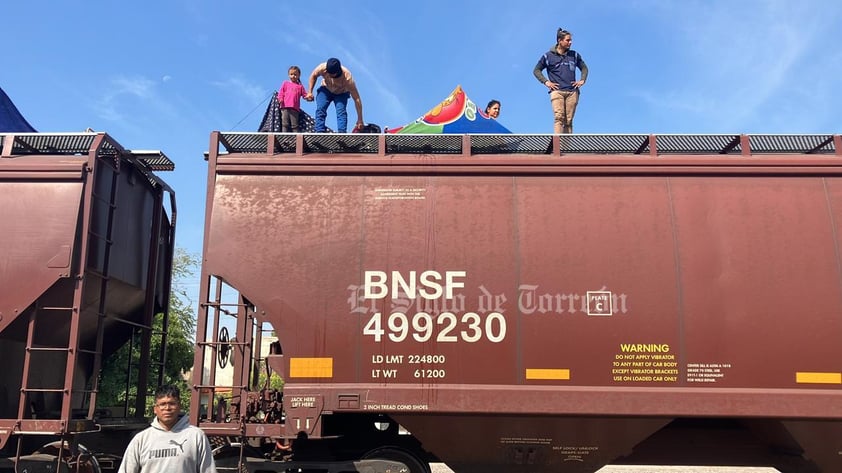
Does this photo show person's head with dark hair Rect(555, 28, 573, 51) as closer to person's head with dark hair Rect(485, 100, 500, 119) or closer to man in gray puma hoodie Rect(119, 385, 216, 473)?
person's head with dark hair Rect(485, 100, 500, 119)

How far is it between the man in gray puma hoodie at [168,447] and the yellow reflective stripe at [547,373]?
297cm

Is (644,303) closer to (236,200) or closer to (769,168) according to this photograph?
(769,168)

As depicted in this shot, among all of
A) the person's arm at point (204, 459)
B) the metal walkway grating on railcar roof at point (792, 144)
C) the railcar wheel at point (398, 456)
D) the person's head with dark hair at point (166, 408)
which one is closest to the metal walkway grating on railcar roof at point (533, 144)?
the metal walkway grating on railcar roof at point (792, 144)

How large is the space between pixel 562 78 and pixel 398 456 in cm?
527

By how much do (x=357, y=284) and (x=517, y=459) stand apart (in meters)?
2.38

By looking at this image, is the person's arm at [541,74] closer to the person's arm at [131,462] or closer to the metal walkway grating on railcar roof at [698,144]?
the metal walkway grating on railcar roof at [698,144]

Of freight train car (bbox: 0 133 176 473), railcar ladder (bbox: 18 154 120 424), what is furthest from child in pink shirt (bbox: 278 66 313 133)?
railcar ladder (bbox: 18 154 120 424)

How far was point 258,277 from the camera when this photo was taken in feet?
19.1

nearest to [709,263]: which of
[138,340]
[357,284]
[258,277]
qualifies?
[357,284]

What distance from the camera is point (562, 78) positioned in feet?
26.1

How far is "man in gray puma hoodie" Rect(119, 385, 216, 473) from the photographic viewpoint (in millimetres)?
3656

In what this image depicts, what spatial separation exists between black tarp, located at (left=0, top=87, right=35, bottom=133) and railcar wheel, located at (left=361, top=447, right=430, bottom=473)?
615cm

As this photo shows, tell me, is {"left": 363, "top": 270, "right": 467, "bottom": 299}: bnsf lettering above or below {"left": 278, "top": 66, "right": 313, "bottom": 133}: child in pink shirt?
below

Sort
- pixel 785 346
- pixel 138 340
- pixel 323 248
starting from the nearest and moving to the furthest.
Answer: pixel 785 346, pixel 323 248, pixel 138 340
